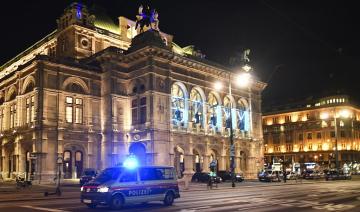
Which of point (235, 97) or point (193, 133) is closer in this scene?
point (193, 133)

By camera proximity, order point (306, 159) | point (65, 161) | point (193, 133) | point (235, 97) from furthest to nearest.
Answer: point (306, 159) < point (235, 97) < point (193, 133) < point (65, 161)

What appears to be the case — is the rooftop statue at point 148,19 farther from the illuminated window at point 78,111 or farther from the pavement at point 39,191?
the pavement at point 39,191

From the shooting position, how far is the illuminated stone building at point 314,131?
10406 centimetres

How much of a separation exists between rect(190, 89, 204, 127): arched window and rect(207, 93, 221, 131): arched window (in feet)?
5.40

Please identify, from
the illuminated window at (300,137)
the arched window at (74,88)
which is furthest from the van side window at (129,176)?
the illuminated window at (300,137)

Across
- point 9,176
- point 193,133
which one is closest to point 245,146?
point 193,133

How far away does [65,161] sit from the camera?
49.2m

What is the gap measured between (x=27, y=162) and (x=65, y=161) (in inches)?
188

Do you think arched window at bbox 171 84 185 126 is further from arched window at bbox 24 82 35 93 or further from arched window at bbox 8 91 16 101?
arched window at bbox 8 91 16 101

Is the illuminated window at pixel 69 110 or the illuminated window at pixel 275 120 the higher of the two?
the illuminated window at pixel 275 120

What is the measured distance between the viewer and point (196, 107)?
5866cm

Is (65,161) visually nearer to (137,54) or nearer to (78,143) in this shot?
(78,143)

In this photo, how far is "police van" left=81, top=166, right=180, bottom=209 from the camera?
18812 millimetres

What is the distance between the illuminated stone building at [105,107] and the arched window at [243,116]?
15.1ft
